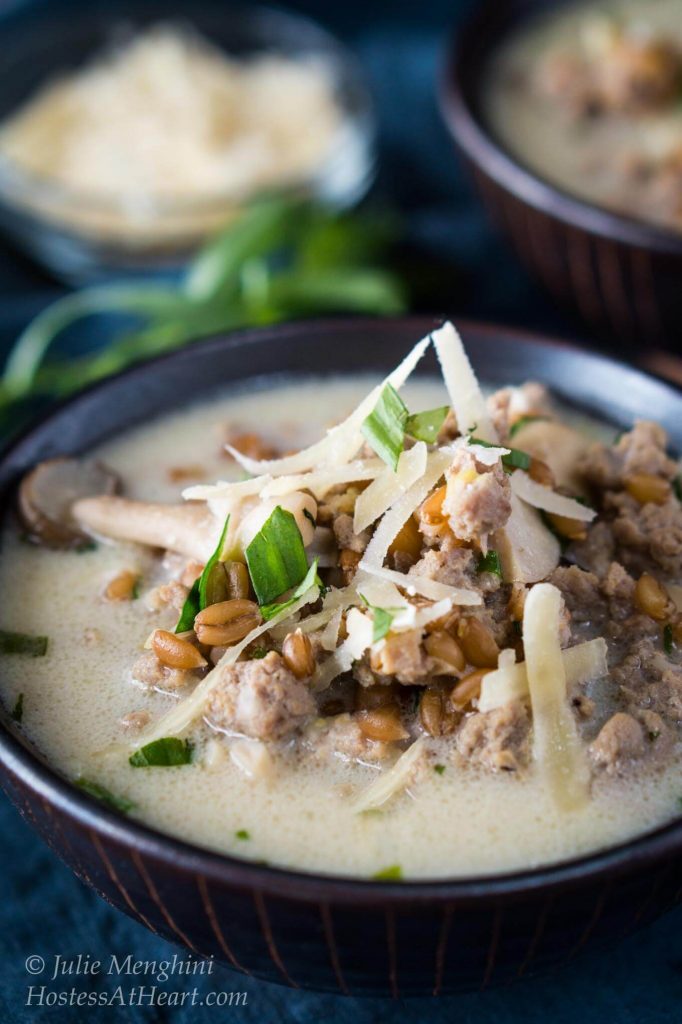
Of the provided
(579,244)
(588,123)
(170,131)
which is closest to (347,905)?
(579,244)

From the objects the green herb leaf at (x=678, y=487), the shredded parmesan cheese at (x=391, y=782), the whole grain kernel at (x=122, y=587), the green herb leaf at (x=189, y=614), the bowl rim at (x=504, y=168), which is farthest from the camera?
the bowl rim at (x=504, y=168)

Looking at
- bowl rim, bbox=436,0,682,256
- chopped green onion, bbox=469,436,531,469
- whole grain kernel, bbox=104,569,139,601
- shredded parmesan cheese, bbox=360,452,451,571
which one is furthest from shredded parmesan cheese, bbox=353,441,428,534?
bowl rim, bbox=436,0,682,256

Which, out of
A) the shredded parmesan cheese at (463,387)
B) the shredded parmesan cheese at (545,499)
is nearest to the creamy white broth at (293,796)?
the shredded parmesan cheese at (545,499)

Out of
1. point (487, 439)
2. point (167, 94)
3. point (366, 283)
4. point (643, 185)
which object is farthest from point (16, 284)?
point (487, 439)

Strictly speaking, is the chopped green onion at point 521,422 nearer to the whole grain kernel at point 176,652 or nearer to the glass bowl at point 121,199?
the whole grain kernel at point 176,652

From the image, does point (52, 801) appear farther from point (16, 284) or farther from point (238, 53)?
Result: point (238, 53)

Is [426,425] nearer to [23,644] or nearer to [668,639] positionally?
[668,639]
